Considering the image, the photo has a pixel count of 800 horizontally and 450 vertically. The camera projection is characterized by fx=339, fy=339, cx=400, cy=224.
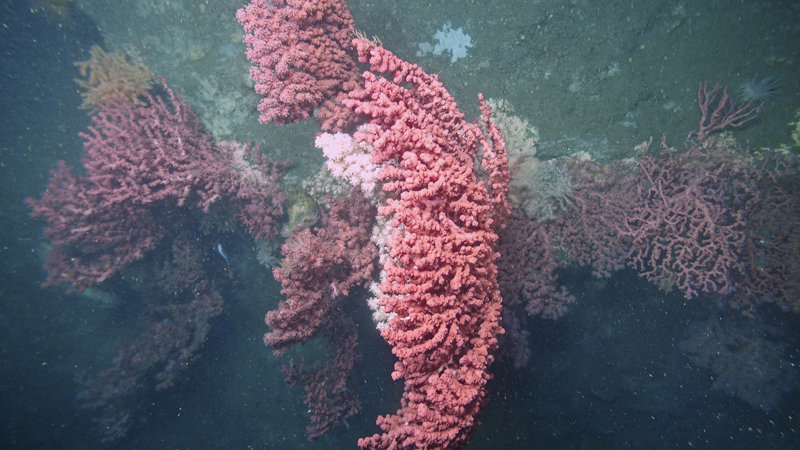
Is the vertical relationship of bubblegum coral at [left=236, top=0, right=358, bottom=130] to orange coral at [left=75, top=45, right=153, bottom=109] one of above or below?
below

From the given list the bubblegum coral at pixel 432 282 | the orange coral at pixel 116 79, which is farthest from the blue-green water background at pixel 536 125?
the bubblegum coral at pixel 432 282

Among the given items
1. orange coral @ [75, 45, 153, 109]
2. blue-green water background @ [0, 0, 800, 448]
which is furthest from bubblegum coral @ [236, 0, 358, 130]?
orange coral @ [75, 45, 153, 109]

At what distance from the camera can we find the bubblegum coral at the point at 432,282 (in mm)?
2627

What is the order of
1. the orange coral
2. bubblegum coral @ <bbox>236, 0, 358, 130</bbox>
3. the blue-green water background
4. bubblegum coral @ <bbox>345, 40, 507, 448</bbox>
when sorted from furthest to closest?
the orange coral
the blue-green water background
bubblegum coral @ <bbox>236, 0, 358, 130</bbox>
bubblegum coral @ <bbox>345, 40, 507, 448</bbox>

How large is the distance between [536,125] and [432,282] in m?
3.70

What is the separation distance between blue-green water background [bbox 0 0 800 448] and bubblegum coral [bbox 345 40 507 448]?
8.91 feet

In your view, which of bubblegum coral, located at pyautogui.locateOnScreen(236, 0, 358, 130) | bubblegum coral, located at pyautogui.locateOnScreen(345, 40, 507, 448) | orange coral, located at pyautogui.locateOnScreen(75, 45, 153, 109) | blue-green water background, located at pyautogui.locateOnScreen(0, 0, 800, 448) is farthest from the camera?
orange coral, located at pyautogui.locateOnScreen(75, 45, 153, 109)

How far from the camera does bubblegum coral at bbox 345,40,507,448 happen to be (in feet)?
8.62

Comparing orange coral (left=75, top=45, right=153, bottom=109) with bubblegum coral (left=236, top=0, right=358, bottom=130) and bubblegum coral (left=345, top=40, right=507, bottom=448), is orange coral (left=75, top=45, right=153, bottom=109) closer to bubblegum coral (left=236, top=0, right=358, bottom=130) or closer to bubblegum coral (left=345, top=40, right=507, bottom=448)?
bubblegum coral (left=236, top=0, right=358, bottom=130)

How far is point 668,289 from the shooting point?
522 centimetres

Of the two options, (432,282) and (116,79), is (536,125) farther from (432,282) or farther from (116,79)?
(116,79)

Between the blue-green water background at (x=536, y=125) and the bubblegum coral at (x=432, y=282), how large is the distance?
2717 mm

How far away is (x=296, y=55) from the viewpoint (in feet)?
13.2

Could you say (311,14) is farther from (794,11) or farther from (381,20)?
(794,11)
